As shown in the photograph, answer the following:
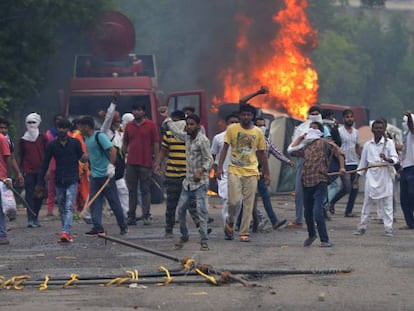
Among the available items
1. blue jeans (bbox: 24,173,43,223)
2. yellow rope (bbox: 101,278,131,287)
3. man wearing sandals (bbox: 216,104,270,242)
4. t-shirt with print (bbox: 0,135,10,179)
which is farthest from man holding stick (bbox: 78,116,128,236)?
yellow rope (bbox: 101,278,131,287)

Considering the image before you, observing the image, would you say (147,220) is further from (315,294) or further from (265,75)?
(265,75)

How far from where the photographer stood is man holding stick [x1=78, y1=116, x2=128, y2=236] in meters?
14.2

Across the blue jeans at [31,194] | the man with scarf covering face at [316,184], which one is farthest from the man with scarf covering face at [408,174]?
the blue jeans at [31,194]

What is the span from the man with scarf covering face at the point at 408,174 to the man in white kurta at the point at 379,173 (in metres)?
0.51

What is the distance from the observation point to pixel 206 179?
13000 millimetres

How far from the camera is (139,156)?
16219mm

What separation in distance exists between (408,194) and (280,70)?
2022cm

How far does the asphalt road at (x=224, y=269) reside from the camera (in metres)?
8.97

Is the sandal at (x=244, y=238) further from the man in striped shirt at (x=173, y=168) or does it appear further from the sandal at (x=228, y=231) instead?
the man in striped shirt at (x=173, y=168)

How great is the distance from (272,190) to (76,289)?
16.0 metres

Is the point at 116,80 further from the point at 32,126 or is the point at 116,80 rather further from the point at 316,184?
the point at 316,184

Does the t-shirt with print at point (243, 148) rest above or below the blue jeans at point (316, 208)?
above

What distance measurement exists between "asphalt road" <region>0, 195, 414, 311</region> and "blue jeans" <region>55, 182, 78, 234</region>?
281mm

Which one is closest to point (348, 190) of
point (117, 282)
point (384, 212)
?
point (384, 212)
